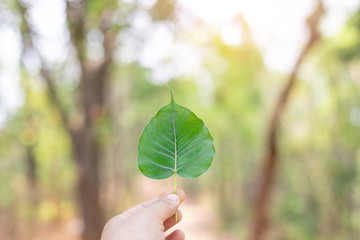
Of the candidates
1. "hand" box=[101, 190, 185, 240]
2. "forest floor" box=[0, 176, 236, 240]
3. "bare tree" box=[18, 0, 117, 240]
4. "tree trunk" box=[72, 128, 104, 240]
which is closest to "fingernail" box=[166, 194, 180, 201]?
"hand" box=[101, 190, 185, 240]

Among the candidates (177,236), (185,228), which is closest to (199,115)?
(185,228)

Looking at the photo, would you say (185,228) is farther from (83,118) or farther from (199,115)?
(83,118)

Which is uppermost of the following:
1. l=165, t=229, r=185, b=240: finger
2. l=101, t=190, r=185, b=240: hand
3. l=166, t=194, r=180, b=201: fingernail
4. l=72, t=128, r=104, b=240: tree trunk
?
l=166, t=194, r=180, b=201: fingernail

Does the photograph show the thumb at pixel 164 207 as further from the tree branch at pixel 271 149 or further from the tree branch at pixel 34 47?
the tree branch at pixel 271 149

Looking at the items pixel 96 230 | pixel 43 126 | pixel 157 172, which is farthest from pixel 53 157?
pixel 157 172

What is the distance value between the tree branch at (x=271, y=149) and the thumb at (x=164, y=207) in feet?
15.7

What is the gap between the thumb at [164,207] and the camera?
4.32 ft

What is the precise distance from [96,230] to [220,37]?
4682 millimetres

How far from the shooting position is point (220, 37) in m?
7.43

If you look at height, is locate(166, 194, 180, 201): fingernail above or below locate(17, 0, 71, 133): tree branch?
below

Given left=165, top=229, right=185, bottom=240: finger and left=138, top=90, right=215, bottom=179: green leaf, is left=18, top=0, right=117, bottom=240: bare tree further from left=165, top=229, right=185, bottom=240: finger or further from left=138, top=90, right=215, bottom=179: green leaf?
left=138, top=90, right=215, bottom=179: green leaf

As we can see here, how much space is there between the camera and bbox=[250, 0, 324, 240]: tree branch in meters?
5.54

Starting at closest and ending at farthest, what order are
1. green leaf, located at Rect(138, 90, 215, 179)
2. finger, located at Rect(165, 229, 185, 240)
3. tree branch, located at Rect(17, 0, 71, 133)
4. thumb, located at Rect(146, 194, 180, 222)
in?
green leaf, located at Rect(138, 90, 215, 179) → thumb, located at Rect(146, 194, 180, 222) → finger, located at Rect(165, 229, 185, 240) → tree branch, located at Rect(17, 0, 71, 133)

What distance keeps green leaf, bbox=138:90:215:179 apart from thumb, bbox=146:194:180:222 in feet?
0.44
